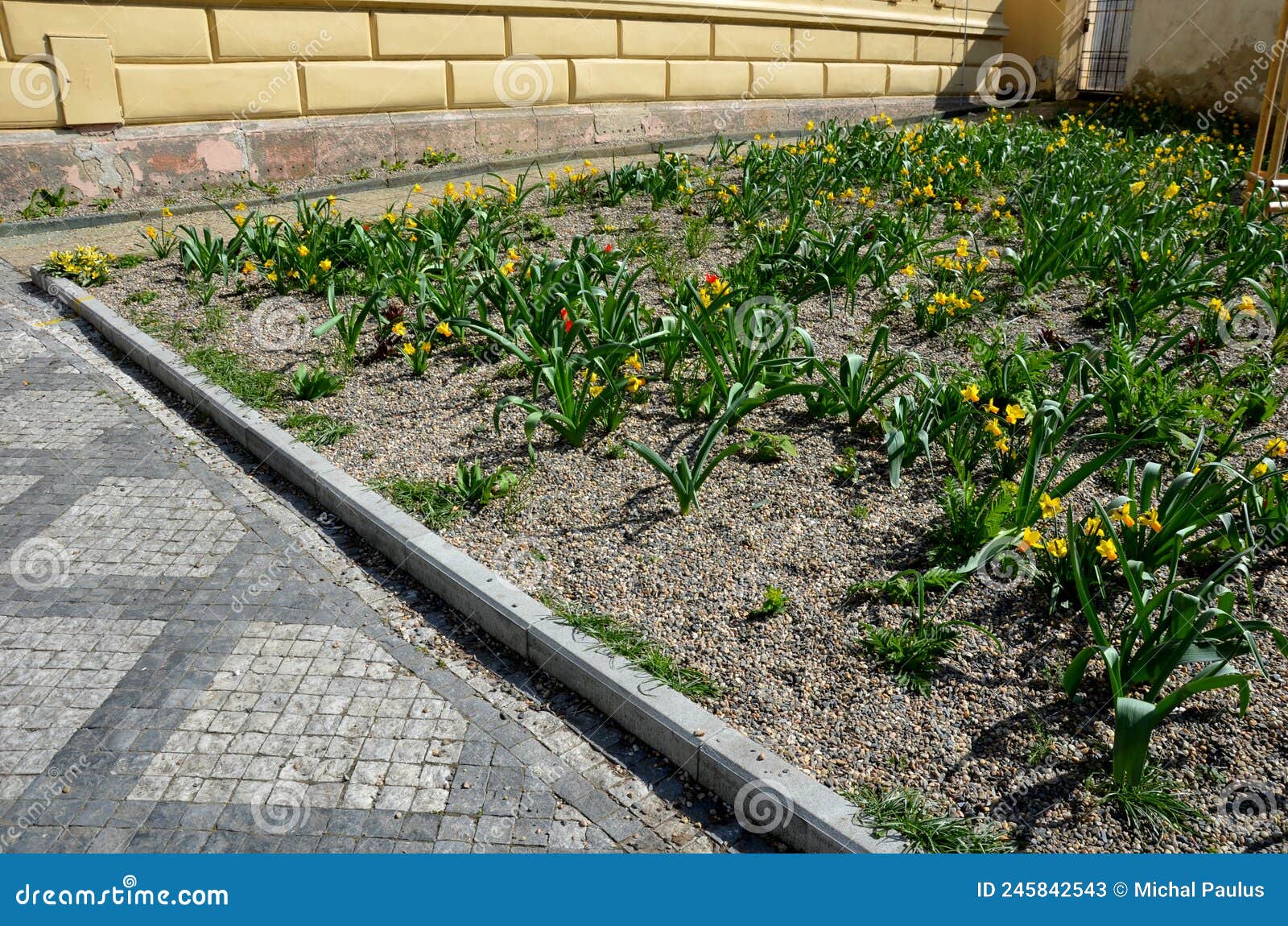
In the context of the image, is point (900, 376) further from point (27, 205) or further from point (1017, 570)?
point (27, 205)

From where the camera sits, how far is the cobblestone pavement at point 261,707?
9.05 feet

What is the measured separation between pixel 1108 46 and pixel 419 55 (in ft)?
46.3

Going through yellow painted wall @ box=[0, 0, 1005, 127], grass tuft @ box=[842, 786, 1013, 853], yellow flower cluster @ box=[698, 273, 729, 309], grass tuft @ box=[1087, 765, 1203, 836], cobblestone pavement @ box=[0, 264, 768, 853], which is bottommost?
cobblestone pavement @ box=[0, 264, 768, 853]

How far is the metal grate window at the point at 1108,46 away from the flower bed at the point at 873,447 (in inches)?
433

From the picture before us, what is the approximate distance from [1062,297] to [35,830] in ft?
18.2

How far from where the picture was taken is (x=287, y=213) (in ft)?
27.2

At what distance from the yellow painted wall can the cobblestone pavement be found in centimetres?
459

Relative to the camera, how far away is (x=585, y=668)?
127 inches

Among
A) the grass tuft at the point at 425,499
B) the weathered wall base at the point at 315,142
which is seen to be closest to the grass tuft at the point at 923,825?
the grass tuft at the point at 425,499

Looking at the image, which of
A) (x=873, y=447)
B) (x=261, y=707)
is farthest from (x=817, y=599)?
(x=261, y=707)

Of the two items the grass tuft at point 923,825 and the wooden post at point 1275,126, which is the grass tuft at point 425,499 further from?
the wooden post at point 1275,126

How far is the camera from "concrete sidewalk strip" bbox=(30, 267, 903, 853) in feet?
8.80

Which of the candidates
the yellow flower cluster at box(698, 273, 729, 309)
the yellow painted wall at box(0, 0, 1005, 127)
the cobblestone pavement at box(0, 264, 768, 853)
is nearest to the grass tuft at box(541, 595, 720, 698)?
the cobblestone pavement at box(0, 264, 768, 853)

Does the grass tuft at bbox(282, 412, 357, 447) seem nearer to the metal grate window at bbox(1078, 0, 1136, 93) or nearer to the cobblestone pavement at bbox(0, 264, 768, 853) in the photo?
the cobblestone pavement at bbox(0, 264, 768, 853)
